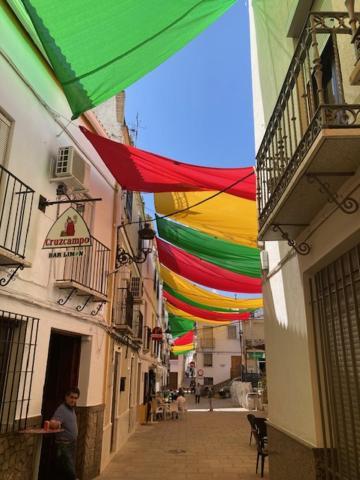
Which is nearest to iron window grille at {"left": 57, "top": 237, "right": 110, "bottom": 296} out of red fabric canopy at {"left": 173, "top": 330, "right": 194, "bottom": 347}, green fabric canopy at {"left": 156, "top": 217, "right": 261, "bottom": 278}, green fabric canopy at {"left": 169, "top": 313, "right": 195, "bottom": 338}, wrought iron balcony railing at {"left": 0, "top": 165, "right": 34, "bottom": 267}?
wrought iron balcony railing at {"left": 0, "top": 165, "right": 34, "bottom": 267}

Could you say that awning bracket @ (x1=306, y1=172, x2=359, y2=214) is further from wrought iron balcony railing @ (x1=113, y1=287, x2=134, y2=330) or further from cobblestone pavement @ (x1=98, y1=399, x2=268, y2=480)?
wrought iron balcony railing @ (x1=113, y1=287, x2=134, y2=330)

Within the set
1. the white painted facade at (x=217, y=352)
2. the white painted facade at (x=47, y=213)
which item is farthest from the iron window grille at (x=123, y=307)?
A: the white painted facade at (x=217, y=352)

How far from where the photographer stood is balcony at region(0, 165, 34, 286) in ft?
16.5

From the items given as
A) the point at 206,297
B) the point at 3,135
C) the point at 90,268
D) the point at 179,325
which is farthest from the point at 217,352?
the point at 3,135

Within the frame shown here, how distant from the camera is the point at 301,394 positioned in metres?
5.18

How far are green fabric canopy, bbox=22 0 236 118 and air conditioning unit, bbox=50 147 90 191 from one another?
127 centimetres

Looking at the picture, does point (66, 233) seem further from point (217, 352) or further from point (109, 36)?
point (217, 352)

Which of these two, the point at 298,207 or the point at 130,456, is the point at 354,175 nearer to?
the point at 298,207

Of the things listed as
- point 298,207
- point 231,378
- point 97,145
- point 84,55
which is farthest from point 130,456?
point 231,378

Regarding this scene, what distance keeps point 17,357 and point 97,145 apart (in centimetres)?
370

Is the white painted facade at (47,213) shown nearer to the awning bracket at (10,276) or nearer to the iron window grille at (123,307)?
the awning bracket at (10,276)

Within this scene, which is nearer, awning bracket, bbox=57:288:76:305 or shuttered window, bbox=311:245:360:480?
shuttered window, bbox=311:245:360:480

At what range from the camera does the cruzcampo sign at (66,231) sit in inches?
222

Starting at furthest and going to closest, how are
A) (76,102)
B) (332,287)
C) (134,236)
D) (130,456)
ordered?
1. (134,236)
2. (130,456)
3. (76,102)
4. (332,287)
